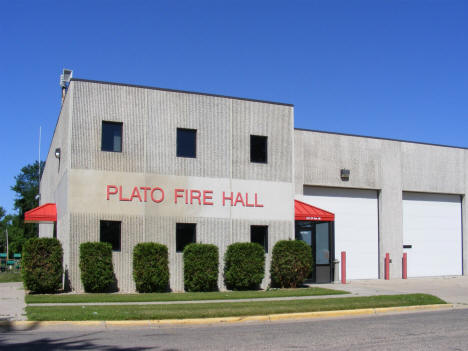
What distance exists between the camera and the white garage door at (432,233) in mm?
27484

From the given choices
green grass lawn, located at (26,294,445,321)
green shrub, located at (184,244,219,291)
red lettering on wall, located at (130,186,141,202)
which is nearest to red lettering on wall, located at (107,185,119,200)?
red lettering on wall, located at (130,186,141,202)

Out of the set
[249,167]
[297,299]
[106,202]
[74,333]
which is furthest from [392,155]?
[74,333]

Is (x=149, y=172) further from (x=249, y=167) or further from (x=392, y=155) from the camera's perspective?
(x=392, y=155)

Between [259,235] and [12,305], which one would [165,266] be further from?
[12,305]

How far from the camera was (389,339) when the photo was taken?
10.2 metres

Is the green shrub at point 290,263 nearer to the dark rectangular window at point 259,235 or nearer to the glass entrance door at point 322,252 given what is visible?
the dark rectangular window at point 259,235

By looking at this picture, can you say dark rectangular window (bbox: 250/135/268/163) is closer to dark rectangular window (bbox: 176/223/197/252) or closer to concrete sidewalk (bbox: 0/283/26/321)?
dark rectangular window (bbox: 176/223/197/252)

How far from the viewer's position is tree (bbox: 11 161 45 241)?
274 feet

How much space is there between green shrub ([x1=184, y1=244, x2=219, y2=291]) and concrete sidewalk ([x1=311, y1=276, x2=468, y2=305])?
4658 millimetres

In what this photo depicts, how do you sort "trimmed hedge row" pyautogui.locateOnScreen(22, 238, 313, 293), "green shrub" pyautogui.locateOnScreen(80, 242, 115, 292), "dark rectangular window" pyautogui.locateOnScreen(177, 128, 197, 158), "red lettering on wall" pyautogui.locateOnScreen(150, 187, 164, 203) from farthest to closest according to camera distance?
1. "dark rectangular window" pyautogui.locateOnScreen(177, 128, 197, 158)
2. "red lettering on wall" pyautogui.locateOnScreen(150, 187, 164, 203)
3. "green shrub" pyautogui.locateOnScreen(80, 242, 115, 292)
4. "trimmed hedge row" pyautogui.locateOnScreen(22, 238, 313, 293)

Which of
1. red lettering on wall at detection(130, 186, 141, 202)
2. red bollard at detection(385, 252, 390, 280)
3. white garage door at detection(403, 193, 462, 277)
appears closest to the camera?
red lettering on wall at detection(130, 186, 141, 202)

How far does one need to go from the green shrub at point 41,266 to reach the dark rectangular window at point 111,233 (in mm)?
1761

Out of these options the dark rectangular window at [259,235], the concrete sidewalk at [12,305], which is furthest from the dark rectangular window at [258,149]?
the concrete sidewalk at [12,305]

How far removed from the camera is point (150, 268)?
18.8m
